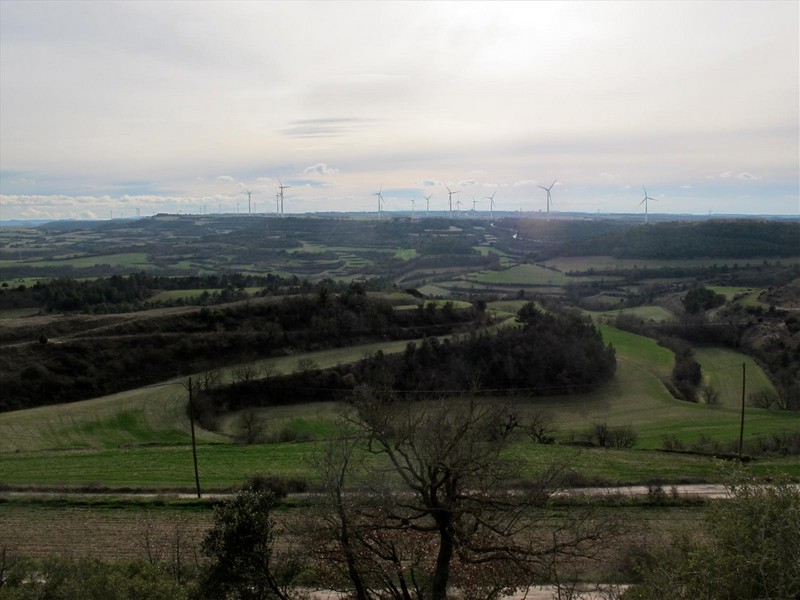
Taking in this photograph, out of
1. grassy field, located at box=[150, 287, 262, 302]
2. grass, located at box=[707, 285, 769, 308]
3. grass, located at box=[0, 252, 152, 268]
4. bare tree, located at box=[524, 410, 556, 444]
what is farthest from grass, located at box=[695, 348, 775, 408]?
grass, located at box=[0, 252, 152, 268]

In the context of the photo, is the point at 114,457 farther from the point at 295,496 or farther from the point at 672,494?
the point at 672,494

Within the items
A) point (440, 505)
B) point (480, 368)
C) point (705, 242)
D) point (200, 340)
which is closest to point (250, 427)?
point (200, 340)

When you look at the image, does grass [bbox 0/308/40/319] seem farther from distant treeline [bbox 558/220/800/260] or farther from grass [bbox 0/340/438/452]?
distant treeline [bbox 558/220/800/260]

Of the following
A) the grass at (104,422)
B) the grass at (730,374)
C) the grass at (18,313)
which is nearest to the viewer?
the grass at (104,422)

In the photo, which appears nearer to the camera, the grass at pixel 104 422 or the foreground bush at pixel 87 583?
the foreground bush at pixel 87 583

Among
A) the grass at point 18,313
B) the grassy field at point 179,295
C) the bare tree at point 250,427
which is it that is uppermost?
the grassy field at point 179,295

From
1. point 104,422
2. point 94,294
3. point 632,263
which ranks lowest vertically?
point 104,422

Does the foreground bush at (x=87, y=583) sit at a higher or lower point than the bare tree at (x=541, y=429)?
higher

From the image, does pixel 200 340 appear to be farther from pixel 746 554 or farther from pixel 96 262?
pixel 96 262

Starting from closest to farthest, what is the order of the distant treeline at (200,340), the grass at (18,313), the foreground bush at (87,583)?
the foreground bush at (87,583)
the distant treeline at (200,340)
the grass at (18,313)

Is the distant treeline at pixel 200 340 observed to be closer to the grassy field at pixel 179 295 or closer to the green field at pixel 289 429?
the green field at pixel 289 429

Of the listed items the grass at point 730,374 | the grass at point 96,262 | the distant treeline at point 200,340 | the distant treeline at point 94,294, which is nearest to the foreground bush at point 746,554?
the grass at point 730,374
